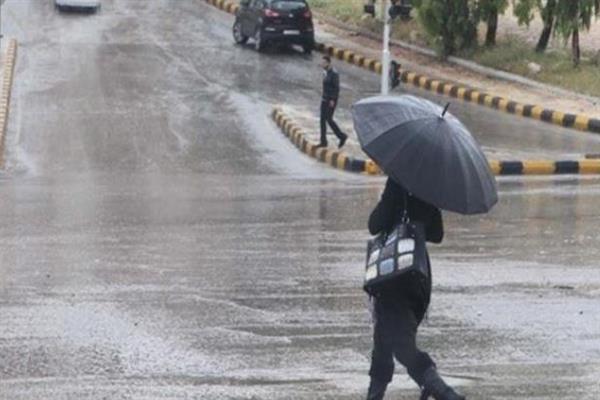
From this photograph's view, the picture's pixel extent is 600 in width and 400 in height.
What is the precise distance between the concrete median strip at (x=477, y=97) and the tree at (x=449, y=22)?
1613mm

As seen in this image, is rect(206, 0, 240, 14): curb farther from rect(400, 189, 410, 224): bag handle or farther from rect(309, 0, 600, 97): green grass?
rect(400, 189, 410, 224): bag handle

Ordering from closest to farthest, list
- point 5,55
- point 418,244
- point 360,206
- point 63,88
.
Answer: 1. point 418,244
2. point 360,206
3. point 63,88
4. point 5,55

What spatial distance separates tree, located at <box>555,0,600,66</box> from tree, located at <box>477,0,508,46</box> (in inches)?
88.9

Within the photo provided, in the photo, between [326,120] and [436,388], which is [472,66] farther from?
[436,388]

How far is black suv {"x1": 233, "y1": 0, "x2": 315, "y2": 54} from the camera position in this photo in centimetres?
3978

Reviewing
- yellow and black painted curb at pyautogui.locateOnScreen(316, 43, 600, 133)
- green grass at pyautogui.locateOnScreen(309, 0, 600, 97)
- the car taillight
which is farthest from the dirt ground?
the car taillight

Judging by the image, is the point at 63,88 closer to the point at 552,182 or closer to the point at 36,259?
the point at 552,182

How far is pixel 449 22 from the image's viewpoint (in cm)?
Result: 3641

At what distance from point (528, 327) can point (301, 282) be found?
249cm

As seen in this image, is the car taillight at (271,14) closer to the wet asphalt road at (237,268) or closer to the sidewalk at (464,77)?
the sidewalk at (464,77)

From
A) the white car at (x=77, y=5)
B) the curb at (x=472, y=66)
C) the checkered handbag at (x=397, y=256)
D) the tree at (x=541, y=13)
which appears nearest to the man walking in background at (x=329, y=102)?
the curb at (x=472, y=66)

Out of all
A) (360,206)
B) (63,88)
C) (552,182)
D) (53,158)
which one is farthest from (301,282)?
(63,88)

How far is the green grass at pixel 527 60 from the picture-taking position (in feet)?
105

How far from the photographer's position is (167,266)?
1351 cm
